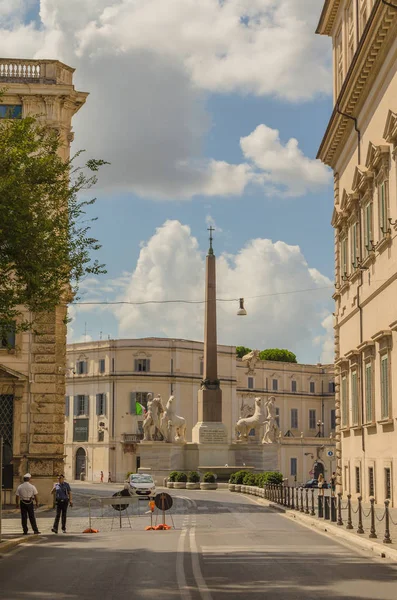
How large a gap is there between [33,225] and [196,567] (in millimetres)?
8144

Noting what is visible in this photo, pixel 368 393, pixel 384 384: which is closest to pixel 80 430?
pixel 368 393

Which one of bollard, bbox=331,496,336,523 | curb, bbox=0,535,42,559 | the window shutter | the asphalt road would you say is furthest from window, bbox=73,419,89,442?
curb, bbox=0,535,42,559

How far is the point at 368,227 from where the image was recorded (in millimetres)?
33094

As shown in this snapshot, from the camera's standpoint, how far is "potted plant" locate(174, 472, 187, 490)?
2352 inches

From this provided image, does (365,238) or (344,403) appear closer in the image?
(365,238)

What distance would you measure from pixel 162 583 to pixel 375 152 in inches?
765

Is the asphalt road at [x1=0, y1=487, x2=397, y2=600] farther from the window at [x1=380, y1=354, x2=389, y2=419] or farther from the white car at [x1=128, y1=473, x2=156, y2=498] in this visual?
the white car at [x1=128, y1=473, x2=156, y2=498]

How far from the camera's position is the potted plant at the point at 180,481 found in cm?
5975

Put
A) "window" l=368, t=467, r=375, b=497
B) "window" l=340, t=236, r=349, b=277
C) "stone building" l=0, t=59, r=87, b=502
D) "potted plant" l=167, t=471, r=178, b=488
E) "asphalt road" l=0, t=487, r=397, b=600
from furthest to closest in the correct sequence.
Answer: "potted plant" l=167, t=471, r=178, b=488 < "window" l=340, t=236, r=349, b=277 < "stone building" l=0, t=59, r=87, b=502 < "window" l=368, t=467, r=375, b=497 < "asphalt road" l=0, t=487, r=397, b=600

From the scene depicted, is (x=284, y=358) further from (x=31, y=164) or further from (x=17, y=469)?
(x=31, y=164)

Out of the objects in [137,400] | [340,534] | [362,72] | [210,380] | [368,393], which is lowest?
[340,534]

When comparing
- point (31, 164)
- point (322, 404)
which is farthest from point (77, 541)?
point (322, 404)

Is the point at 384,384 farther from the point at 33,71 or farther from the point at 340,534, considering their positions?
the point at 33,71

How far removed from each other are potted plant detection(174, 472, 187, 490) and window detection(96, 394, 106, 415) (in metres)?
44.4
